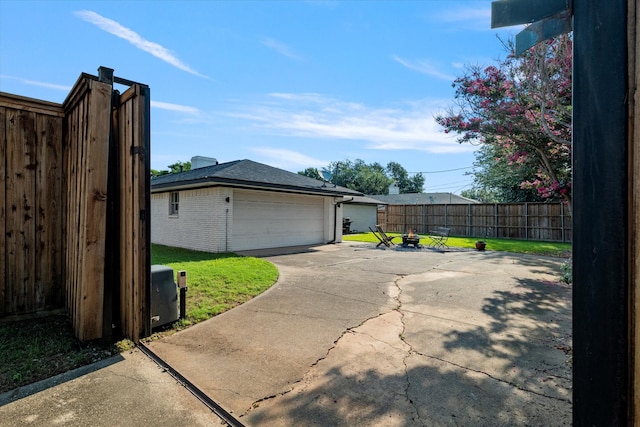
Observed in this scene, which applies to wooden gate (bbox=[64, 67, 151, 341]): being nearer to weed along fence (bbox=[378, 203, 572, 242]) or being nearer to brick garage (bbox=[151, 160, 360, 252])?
brick garage (bbox=[151, 160, 360, 252])

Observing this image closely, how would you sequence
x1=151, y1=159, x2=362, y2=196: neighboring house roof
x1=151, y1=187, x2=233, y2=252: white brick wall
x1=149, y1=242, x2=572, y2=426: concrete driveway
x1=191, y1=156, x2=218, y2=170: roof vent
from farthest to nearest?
1. x1=191, y1=156, x2=218, y2=170: roof vent
2. x1=151, y1=187, x2=233, y2=252: white brick wall
3. x1=151, y1=159, x2=362, y2=196: neighboring house roof
4. x1=149, y1=242, x2=572, y2=426: concrete driveway

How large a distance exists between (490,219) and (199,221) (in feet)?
60.7

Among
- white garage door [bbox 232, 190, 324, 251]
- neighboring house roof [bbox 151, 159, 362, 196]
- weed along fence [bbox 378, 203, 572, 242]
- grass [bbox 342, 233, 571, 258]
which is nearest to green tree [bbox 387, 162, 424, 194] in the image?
weed along fence [bbox 378, 203, 572, 242]

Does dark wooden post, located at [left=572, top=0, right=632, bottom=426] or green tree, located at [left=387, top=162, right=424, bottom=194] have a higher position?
green tree, located at [left=387, top=162, right=424, bottom=194]

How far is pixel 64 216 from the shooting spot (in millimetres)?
4430

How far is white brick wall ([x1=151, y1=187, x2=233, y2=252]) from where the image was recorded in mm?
11703

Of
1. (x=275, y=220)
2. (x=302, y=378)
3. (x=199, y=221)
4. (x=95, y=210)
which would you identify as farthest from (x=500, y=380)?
(x=275, y=220)

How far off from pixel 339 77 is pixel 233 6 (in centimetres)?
520

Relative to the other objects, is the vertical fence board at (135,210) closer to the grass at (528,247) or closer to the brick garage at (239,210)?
the brick garage at (239,210)

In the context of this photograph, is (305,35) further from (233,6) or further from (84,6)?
Answer: (84,6)

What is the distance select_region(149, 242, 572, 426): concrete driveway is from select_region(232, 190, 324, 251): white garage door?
22.5 ft

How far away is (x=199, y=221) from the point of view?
1245 cm

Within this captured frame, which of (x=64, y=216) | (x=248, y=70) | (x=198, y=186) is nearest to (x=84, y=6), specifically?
(x=64, y=216)

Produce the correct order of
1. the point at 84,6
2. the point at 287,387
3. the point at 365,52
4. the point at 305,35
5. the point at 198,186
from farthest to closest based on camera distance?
1. the point at 198,186
2. the point at 365,52
3. the point at 305,35
4. the point at 84,6
5. the point at 287,387
